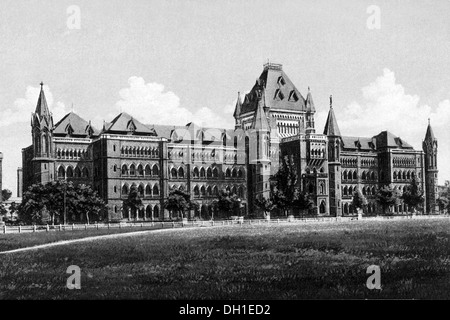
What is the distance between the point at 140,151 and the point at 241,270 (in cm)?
6756

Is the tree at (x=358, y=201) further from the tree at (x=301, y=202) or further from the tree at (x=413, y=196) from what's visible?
the tree at (x=301, y=202)

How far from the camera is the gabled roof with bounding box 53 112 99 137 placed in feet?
293

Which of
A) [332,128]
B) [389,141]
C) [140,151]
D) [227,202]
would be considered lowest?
[227,202]

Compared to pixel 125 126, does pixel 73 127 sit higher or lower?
lower

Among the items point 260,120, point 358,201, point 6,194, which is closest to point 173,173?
point 260,120

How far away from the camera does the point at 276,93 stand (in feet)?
352

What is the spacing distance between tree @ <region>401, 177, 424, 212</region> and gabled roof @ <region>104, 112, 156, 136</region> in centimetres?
3962

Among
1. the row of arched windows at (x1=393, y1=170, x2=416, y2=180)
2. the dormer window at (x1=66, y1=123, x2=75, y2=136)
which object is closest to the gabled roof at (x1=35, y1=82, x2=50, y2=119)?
the dormer window at (x1=66, y1=123, x2=75, y2=136)

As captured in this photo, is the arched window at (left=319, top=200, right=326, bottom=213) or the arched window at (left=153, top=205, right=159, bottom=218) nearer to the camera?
the arched window at (left=153, top=205, right=159, bottom=218)

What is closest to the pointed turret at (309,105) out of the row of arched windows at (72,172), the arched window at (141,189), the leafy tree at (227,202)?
the leafy tree at (227,202)

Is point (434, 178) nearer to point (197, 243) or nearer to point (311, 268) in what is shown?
point (197, 243)

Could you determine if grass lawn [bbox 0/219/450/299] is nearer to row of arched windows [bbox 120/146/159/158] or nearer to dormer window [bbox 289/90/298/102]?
row of arched windows [bbox 120/146/159/158]

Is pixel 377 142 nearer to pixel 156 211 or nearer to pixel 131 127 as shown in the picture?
pixel 156 211
